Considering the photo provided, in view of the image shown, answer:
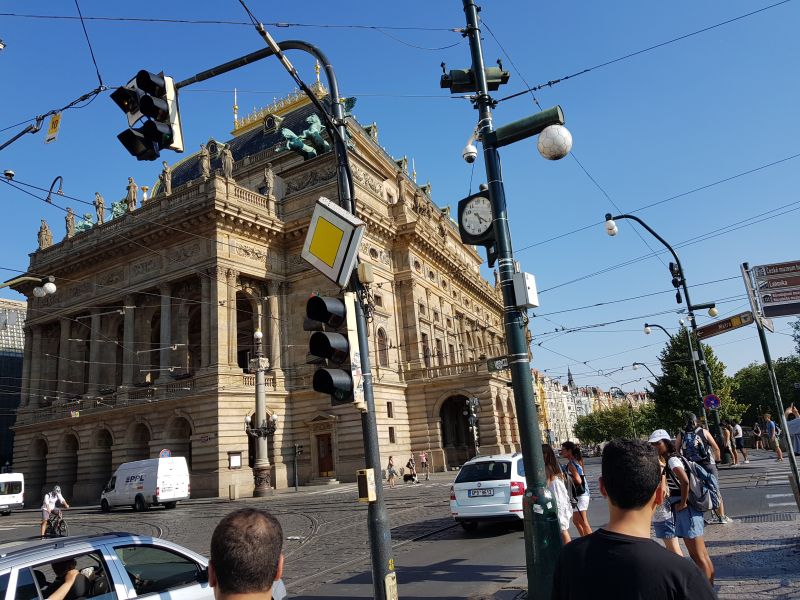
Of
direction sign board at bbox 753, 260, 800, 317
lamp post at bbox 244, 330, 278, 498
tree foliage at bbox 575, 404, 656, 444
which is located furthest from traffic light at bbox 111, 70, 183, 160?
tree foliage at bbox 575, 404, 656, 444

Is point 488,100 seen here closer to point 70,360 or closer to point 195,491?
point 195,491

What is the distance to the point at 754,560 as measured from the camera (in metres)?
7.51

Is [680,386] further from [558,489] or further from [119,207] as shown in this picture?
[119,207]

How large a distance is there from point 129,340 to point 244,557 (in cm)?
4141

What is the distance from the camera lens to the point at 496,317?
7756 cm

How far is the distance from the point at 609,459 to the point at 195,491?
35.0m

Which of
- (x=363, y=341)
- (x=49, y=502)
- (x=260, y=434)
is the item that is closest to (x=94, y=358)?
(x=260, y=434)

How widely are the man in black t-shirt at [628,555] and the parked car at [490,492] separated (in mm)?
9649

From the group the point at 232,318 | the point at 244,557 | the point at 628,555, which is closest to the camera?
the point at 628,555

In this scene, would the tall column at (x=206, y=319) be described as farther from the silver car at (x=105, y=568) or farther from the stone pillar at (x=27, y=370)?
the silver car at (x=105, y=568)

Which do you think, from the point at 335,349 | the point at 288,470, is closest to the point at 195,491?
the point at 288,470

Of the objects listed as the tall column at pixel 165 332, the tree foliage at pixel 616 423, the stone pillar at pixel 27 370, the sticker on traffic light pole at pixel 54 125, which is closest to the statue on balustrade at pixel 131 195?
the tall column at pixel 165 332

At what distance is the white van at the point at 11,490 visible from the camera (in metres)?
39.8

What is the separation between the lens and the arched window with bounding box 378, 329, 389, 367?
40250 mm
